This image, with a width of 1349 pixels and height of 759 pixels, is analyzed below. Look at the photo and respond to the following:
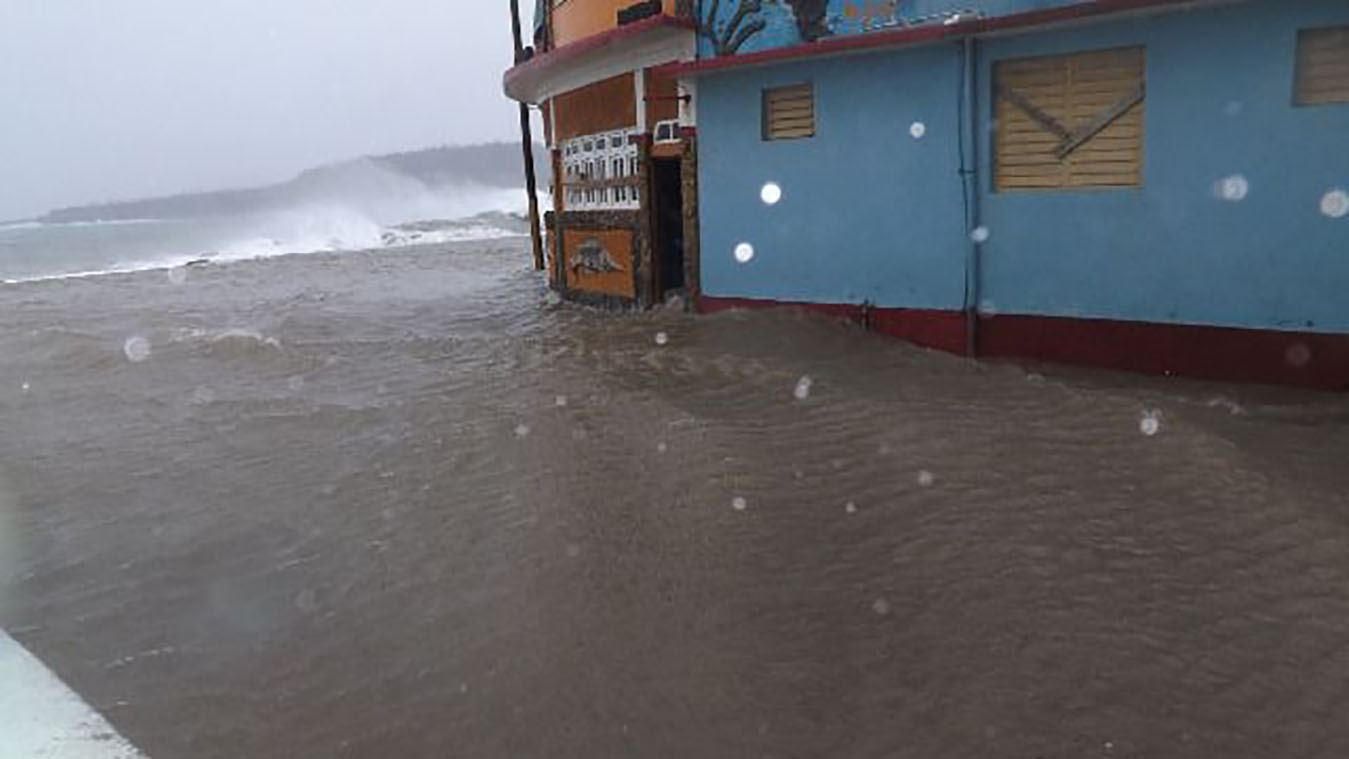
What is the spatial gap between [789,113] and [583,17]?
4.29 meters

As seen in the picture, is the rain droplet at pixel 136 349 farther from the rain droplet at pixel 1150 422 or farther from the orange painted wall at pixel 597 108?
the rain droplet at pixel 1150 422

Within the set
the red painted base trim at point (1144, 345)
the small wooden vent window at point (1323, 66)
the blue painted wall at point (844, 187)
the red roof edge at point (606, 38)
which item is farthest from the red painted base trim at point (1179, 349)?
the red roof edge at point (606, 38)

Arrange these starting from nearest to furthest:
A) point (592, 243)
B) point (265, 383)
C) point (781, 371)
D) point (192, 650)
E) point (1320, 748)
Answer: point (1320, 748), point (192, 650), point (781, 371), point (265, 383), point (592, 243)

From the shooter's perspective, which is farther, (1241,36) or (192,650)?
(1241,36)

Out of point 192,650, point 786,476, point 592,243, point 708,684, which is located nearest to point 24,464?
point 192,650

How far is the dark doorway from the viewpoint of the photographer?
44.6 ft

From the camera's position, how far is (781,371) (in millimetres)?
9367

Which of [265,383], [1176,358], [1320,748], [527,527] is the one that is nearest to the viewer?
[1320,748]

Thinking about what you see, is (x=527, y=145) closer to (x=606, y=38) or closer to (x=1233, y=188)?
(x=606, y=38)

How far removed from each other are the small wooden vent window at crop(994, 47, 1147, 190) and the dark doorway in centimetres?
494

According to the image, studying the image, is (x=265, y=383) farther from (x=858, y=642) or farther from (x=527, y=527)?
(x=858, y=642)

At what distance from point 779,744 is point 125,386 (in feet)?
32.3

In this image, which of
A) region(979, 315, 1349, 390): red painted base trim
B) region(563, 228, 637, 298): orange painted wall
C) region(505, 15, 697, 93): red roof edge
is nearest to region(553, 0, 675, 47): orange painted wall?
region(505, 15, 697, 93): red roof edge

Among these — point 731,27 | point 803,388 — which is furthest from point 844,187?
point 803,388
